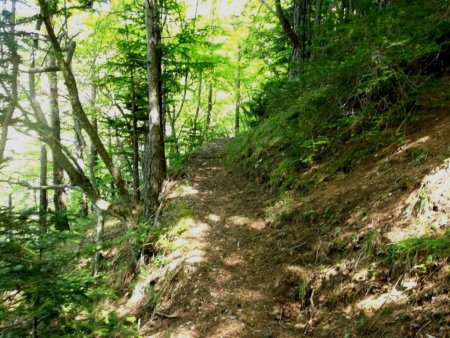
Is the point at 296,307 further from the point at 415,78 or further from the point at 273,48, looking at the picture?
the point at 273,48

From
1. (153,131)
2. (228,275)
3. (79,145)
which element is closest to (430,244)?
(228,275)

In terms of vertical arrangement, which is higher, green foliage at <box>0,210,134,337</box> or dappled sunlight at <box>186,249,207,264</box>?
green foliage at <box>0,210,134,337</box>

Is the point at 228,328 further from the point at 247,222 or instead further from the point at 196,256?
the point at 247,222

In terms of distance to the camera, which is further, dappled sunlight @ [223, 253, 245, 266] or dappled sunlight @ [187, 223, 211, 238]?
dappled sunlight @ [187, 223, 211, 238]

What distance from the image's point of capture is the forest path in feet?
13.8

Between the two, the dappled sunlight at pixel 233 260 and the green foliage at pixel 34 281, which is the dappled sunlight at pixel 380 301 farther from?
the green foliage at pixel 34 281

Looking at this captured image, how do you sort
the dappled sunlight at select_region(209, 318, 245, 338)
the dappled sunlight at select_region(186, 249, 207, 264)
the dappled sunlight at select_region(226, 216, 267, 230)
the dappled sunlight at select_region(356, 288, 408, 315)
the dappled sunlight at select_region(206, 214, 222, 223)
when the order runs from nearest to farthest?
the dappled sunlight at select_region(356, 288, 408, 315) → the dappled sunlight at select_region(209, 318, 245, 338) → the dappled sunlight at select_region(186, 249, 207, 264) → the dappled sunlight at select_region(226, 216, 267, 230) → the dappled sunlight at select_region(206, 214, 222, 223)

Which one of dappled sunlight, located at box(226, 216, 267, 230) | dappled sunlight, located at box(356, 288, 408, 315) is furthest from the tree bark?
dappled sunlight, located at box(356, 288, 408, 315)

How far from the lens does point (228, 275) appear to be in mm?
5164

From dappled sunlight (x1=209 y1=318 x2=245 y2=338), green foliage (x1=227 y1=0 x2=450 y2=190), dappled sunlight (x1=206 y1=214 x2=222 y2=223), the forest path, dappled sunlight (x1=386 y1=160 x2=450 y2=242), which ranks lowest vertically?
dappled sunlight (x1=209 y1=318 x2=245 y2=338)

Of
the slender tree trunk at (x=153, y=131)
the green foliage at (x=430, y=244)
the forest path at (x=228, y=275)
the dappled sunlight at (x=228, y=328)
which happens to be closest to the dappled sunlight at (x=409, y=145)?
the green foliage at (x=430, y=244)

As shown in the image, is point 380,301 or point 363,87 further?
point 363,87

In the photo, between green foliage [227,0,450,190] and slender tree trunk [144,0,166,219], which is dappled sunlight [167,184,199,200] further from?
green foliage [227,0,450,190]

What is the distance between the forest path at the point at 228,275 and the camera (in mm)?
4199
